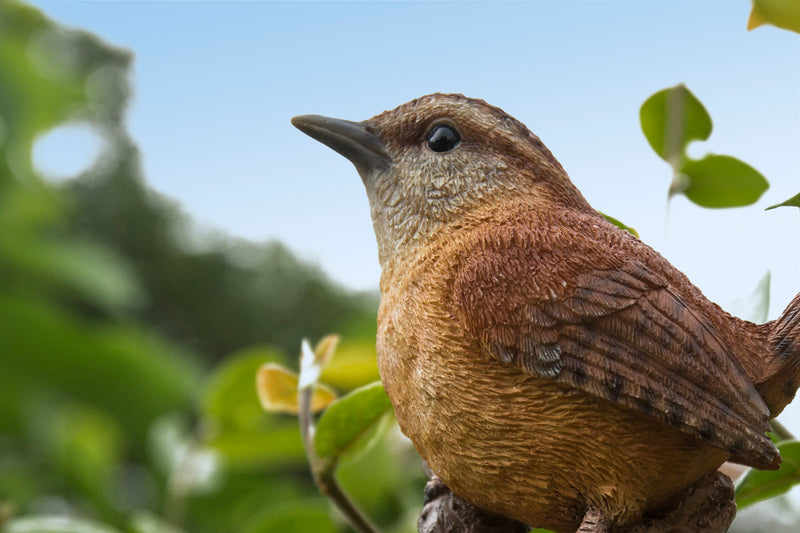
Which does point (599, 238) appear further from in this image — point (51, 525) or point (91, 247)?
point (91, 247)

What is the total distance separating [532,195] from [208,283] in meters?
2.98

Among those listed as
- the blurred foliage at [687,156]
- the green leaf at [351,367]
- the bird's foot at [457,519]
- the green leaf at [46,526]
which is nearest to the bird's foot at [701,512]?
the bird's foot at [457,519]

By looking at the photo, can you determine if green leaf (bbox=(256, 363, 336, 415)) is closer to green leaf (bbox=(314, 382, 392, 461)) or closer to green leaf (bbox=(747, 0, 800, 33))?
green leaf (bbox=(314, 382, 392, 461))

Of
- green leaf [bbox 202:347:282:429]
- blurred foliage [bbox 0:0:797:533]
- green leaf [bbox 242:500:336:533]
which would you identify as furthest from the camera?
blurred foliage [bbox 0:0:797:533]

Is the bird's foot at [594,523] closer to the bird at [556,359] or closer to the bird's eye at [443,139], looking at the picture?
the bird at [556,359]

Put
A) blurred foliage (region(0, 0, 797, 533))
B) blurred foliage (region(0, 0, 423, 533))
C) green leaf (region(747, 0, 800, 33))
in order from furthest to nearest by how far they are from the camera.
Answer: blurred foliage (region(0, 0, 423, 533)) < blurred foliage (region(0, 0, 797, 533)) < green leaf (region(747, 0, 800, 33))

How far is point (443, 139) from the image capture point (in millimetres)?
618

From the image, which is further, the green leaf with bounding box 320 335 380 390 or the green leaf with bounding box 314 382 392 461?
the green leaf with bounding box 320 335 380 390

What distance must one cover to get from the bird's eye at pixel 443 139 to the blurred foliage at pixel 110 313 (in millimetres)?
1118

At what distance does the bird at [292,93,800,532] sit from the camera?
49 cm

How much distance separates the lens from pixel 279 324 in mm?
3162

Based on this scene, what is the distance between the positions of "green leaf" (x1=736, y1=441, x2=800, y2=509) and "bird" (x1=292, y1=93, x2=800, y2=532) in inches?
6.1

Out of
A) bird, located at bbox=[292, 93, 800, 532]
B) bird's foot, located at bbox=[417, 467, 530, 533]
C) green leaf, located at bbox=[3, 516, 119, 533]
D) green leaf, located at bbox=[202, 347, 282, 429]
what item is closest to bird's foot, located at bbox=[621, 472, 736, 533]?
bird, located at bbox=[292, 93, 800, 532]

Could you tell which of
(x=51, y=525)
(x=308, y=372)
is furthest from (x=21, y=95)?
(x=308, y=372)
